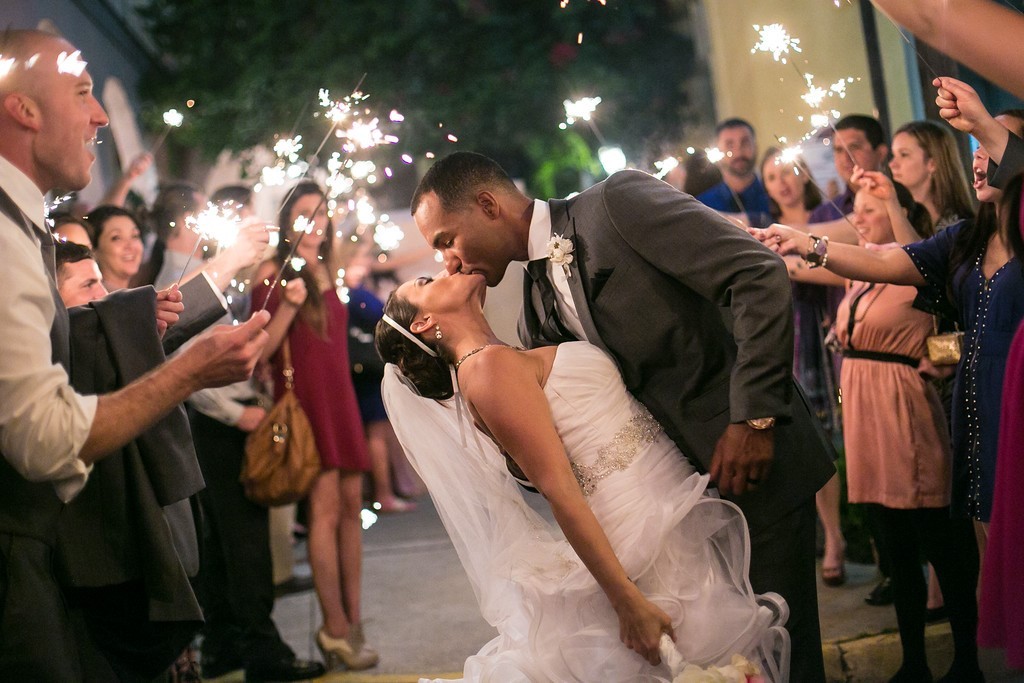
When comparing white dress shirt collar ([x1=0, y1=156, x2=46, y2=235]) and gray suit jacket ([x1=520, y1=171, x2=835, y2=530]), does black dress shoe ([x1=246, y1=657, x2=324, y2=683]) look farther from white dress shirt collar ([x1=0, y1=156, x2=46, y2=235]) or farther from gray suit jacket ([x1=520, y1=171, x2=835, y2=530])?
white dress shirt collar ([x1=0, y1=156, x2=46, y2=235])

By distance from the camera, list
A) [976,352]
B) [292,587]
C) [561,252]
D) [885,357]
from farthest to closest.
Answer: [292,587], [885,357], [976,352], [561,252]

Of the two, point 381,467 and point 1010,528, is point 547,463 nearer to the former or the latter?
point 1010,528

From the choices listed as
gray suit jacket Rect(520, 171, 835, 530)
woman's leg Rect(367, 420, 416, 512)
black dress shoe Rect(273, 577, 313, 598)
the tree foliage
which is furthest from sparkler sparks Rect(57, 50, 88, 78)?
the tree foliage

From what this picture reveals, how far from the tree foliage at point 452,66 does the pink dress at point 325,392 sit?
6692 mm

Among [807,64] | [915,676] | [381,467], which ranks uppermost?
[807,64]

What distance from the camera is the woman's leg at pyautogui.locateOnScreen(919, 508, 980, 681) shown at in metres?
4.16

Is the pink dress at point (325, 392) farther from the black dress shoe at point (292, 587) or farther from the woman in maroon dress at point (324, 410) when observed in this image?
the black dress shoe at point (292, 587)

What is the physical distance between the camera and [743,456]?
2973 mm

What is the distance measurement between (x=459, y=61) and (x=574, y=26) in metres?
1.52

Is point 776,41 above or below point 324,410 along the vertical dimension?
above

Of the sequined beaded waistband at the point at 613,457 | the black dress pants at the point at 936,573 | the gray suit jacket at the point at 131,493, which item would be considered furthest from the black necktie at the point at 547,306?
the black dress pants at the point at 936,573

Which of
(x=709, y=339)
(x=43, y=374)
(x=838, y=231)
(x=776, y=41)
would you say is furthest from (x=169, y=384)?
(x=838, y=231)

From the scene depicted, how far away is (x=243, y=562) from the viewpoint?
5.33 meters

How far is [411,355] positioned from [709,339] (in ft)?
3.43
